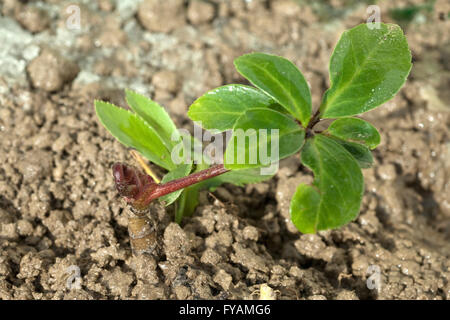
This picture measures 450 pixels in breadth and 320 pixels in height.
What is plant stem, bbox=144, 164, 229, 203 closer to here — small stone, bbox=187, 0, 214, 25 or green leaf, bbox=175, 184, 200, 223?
green leaf, bbox=175, 184, 200, 223

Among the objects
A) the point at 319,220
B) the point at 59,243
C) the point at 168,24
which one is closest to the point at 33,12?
the point at 168,24

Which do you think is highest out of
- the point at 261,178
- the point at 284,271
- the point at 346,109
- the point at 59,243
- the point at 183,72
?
the point at 183,72

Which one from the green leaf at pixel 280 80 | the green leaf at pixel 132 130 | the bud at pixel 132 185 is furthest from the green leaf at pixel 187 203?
the green leaf at pixel 280 80

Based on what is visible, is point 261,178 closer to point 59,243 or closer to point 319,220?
point 319,220

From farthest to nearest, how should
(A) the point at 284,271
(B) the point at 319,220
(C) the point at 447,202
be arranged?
1. (C) the point at 447,202
2. (A) the point at 284,271
3. (B) the point at 319,220

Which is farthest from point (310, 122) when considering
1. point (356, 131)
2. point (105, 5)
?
point (105, 5)

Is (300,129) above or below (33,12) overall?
below

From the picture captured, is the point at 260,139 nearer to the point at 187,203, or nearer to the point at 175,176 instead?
the point at 175,176
